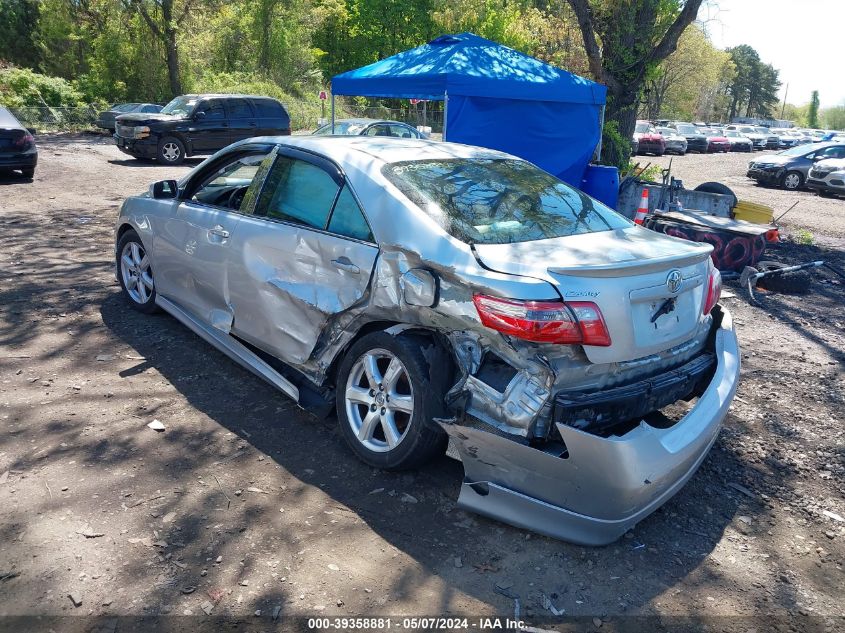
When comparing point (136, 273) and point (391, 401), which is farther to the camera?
point (136, 273)

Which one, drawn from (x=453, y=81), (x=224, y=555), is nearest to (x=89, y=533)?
(x=224, y=555)

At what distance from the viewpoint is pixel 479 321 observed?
10.0ft

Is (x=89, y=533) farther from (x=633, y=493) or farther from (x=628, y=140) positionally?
(x=628, y=140)

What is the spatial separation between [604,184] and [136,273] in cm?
761

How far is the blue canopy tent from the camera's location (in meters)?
9.51

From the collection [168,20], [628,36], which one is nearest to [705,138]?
[168,20]

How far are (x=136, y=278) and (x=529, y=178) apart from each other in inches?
133

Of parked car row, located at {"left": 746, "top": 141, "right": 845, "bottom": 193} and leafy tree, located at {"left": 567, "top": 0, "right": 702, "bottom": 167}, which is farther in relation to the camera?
parked car row, located at {"left": 746, "top": 141, "right": 845, "bottom": 193}

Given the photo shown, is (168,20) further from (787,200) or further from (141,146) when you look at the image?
(787,200)

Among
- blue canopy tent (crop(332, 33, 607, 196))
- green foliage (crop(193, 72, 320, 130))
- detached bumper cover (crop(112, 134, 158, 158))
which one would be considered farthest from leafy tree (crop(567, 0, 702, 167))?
green foliage (crop(193, 72, 320, 130))

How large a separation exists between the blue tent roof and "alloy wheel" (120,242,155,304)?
515 centimetres

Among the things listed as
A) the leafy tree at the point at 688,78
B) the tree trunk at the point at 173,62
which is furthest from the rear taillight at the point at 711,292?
the leafy tree at the point at 688,78

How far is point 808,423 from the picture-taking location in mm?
4414

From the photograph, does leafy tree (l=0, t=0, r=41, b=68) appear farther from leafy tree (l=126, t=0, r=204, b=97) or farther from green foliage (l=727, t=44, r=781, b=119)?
green foliage (l=727, t=44, r=781, b=119)
